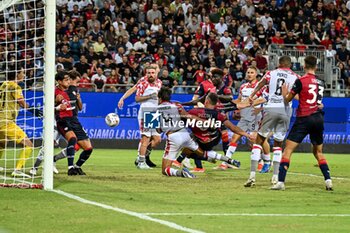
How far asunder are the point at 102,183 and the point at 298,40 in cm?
2091

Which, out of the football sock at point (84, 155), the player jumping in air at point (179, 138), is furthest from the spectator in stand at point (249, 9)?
the football sock at point (84, 155)

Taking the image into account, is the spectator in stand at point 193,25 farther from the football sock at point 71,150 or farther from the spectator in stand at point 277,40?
the football sock at point 71,150

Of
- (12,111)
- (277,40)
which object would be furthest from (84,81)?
(12,111)

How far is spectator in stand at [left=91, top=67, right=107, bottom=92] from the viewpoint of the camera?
30.6m

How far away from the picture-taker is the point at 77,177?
53.7ft

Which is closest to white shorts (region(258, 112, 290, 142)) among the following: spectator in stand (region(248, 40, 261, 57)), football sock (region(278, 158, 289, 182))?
football sock (region(278, 158, 289, 182))

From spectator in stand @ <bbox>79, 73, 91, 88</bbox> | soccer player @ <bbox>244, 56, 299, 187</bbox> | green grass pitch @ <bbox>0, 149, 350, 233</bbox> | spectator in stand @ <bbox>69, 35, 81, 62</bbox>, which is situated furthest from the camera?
spectator in stand @ <bbox>69, 35, 81, 62</bbox>

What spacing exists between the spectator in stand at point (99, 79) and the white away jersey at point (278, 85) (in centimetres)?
1455

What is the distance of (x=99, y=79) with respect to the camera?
30.7 m

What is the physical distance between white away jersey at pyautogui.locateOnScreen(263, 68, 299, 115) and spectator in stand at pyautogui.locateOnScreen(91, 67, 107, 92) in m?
14.5

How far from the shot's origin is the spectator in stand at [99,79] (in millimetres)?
30594

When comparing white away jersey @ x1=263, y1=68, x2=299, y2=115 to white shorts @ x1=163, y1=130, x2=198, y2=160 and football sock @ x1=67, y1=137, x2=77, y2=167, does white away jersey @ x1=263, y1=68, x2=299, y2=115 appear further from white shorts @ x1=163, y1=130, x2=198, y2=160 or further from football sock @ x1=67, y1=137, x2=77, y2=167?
football sock @ x1=67, y1=137, x2=77, y2=167

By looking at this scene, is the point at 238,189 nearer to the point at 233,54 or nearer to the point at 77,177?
the point at 77,177

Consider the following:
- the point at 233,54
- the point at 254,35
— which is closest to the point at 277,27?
the point at 254,35
